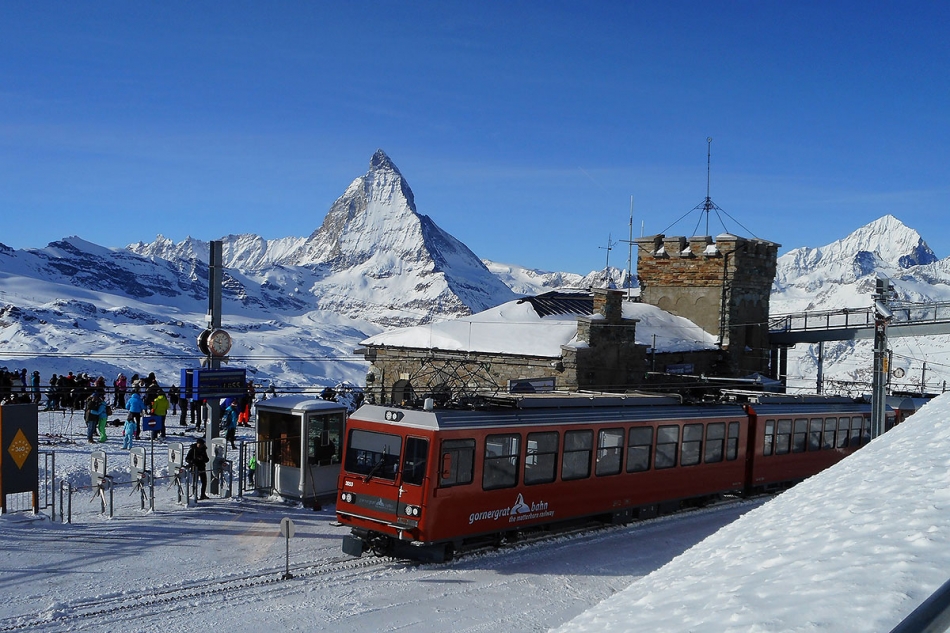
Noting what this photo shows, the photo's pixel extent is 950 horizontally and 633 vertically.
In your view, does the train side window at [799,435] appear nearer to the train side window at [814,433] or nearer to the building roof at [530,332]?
the train side window at [814,433]

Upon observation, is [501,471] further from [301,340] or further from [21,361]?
[301,340]

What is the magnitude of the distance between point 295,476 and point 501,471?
560 centimetres

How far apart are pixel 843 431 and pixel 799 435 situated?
254 cm

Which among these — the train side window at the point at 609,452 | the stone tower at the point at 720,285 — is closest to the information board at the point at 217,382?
the train side window at the point at 609,452

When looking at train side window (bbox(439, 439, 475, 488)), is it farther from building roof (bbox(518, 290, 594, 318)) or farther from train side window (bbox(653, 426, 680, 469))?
building roof (bbox(518, 290, 594, 318))

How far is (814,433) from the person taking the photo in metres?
23.2

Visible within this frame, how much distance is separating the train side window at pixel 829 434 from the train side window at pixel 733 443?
4674 millimetres

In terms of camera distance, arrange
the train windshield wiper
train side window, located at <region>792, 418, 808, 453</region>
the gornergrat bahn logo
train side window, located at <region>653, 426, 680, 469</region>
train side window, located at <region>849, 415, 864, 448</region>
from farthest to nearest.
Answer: train side window, located at <region>849, 415, 864, 448</region> → train side window, located at <region>792, 418, 808, 453</region> → train side window, located at <region>653, 426, 680, 469</region> → the gornergrat bahn logo → the train windshield wiper

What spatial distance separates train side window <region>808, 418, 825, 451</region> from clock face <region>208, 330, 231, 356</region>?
1529cm

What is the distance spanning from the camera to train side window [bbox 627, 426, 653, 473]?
56.4ft

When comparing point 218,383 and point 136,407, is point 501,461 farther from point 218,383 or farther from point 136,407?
point 136,407

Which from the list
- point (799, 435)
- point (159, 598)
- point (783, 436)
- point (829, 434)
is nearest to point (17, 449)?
point (159, 598)

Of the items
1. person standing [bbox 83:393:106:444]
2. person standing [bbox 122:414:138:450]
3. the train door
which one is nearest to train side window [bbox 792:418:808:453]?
the train door

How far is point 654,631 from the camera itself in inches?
134
